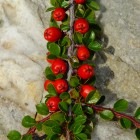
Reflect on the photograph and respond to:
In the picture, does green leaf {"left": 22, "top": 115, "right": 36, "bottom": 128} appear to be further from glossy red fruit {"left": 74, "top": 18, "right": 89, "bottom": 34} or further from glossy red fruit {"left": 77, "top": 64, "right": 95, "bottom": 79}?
glossy red fruit {"left": 74, "top": 18, "right": 89, "bottom": 34}

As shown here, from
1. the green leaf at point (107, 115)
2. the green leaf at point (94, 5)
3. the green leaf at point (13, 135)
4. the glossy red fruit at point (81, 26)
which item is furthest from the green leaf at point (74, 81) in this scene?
the green leaf at point (94, 5)

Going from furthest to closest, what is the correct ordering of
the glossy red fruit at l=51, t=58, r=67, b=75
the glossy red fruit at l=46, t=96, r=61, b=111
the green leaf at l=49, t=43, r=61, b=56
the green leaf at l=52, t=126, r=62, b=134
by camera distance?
1. the green leaf at l=49, t=43, r=61, b=56
2. the glossy red fruit at l=51, t=58, r=67, b=75
3. the glossy red fruit at l=46, t=96, r=61, b=111
4. the green leaf at l=52, t=126, r=62, b=134

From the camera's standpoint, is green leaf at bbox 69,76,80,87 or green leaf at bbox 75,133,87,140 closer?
green leaf at bbox 75,133,87,140

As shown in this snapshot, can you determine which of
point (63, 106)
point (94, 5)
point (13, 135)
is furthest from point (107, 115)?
point (94, 5)

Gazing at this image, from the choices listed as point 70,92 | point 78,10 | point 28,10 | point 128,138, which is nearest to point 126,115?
point 128,138

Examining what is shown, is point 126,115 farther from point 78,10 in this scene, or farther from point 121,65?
point 78,10

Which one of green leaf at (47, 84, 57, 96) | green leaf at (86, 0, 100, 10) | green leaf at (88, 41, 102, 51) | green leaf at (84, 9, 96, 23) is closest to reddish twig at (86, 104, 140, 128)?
green leaf at (47, 84, 57, 96)
